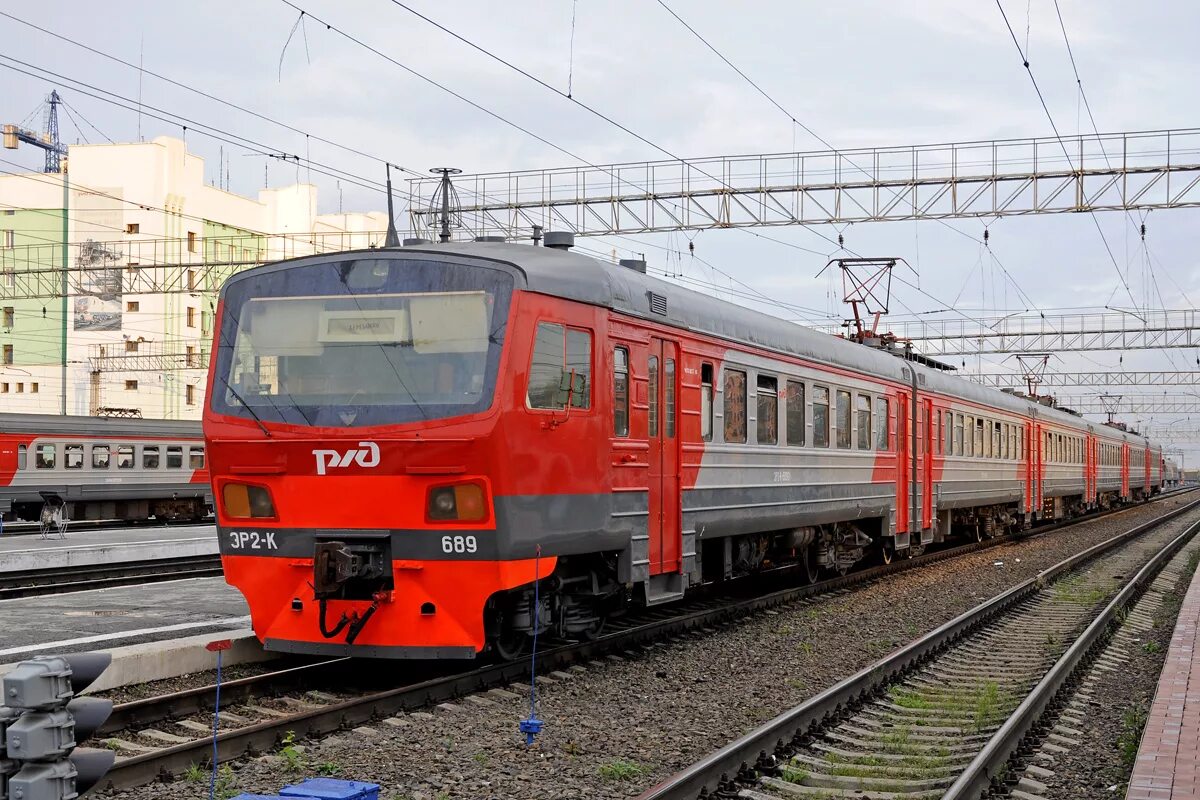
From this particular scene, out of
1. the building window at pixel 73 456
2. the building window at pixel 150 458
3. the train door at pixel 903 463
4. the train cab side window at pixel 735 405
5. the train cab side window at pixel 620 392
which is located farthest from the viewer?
the building window at pixel 150 458

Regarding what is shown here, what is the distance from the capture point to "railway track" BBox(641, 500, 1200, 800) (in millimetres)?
7180

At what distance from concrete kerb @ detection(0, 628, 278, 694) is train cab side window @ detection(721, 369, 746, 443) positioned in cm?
508

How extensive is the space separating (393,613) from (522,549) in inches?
40.7

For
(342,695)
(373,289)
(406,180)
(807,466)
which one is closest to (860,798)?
(342,695)

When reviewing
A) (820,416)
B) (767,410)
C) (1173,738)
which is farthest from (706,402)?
(1173,738)

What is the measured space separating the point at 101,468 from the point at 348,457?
26.9 m

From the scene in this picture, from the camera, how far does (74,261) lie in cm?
5438

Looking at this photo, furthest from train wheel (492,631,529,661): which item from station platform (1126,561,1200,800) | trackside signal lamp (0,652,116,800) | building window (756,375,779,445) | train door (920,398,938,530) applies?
train door (920,398,938,530)

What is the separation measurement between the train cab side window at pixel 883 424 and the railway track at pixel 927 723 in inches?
148

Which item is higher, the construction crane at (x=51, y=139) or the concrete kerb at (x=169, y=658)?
the construction crane at (x=51, y=139)

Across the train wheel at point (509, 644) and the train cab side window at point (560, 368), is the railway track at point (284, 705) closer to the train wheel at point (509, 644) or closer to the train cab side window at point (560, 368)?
the train wheel at point (509, 644)

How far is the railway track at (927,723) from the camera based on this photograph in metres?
7.18

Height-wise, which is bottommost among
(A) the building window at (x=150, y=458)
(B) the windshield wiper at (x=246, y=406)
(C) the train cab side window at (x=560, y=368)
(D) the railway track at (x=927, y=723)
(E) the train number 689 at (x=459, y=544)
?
(D) the railway track at (x=927, y=723)

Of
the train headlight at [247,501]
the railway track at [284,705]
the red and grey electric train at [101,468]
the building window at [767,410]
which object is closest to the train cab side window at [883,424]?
the building window at [767,410]
